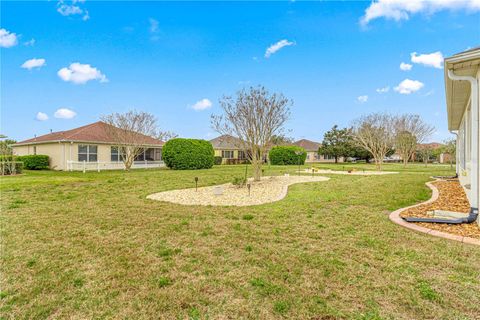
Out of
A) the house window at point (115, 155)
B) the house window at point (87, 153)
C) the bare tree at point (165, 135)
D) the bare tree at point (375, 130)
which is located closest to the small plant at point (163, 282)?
the house window at point (87, 153)

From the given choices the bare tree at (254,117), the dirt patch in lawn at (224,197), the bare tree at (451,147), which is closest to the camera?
the dirt patch in lawn at (224,197)

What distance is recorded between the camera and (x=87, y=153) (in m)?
21.1

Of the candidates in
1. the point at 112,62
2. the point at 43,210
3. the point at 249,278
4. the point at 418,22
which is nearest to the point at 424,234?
the point at 249,278

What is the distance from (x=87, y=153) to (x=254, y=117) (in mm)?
15929

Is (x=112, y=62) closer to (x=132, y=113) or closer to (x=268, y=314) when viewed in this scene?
(x=132, y=113)

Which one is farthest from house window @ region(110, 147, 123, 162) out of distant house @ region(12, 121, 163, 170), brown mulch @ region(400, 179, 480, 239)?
brown mulch @ region(400, 179, 480, 239)

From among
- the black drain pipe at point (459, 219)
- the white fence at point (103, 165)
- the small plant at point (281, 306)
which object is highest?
the white fence at point (103, 165)

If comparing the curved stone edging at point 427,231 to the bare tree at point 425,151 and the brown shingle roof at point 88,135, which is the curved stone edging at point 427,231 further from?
the bare tree at point 425,151

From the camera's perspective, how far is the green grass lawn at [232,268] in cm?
236

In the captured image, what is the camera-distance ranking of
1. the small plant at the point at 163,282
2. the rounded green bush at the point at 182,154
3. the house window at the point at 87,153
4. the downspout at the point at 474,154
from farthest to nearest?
the rounded green bush at the point at 182,154 < the house window at the point at 87,153 < the downspout at the point at 474,154 < the small plant at the point at 163,282

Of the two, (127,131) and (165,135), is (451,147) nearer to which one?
(165,135)

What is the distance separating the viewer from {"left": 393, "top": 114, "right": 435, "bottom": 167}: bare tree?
107 ft

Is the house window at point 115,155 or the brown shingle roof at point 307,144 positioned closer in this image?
the house window at point 115,155

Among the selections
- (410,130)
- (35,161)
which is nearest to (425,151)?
(410,130)
